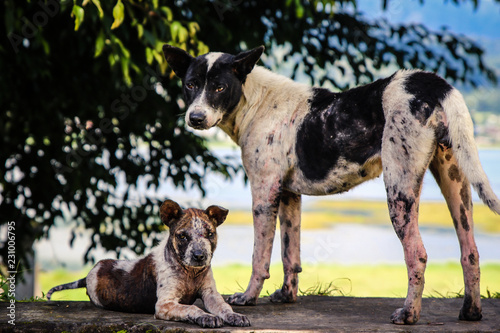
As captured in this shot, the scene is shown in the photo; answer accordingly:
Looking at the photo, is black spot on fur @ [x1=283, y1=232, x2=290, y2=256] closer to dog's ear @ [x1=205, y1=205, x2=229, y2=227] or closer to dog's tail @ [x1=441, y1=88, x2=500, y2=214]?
dog's ear @ [x1=205, y1=205, x2=229, y2=227]

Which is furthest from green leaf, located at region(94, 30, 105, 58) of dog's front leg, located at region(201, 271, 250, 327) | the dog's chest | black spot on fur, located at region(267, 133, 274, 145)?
dog's front leg, located at region(201, 271, 250, 327)

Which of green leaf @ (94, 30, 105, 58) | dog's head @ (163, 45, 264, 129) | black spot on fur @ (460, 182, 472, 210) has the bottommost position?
black spot on fur @ (460, 182, 472, 210)

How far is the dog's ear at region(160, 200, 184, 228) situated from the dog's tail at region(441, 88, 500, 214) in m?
2.06

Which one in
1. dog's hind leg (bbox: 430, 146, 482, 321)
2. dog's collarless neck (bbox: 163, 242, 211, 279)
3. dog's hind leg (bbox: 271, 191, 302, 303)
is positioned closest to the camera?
dog's collarless neck (bbox: 163, 242, 211, 279)

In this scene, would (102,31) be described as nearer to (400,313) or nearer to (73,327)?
(73,327)

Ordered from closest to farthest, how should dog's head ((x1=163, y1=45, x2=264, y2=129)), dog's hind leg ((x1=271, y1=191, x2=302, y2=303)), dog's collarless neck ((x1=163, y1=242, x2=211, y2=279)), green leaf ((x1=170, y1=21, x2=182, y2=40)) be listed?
dog's collarless neck ((x1=163, y1=242, x2=211, y2=279)) < dog's head ((x1=163, y1=45, x2=264, y2=129)) < dog's hind leg ((x1=271, y1=191, x2=302, y2=303)) < green leaf ((x1=170, y1=21, x2=182, y2=40))

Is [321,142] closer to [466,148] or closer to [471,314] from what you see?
[466,148]

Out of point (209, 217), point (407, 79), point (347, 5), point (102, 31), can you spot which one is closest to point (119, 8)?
point (102, 31)

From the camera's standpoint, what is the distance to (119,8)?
593 cm

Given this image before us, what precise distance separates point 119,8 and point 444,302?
4.16m

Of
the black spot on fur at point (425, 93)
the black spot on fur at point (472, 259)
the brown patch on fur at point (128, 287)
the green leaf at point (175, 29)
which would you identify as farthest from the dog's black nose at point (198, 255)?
the green leaf at point (175, 29)

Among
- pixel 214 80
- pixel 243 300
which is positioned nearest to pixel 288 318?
pixel 243 300

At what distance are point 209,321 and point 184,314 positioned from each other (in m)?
0.24

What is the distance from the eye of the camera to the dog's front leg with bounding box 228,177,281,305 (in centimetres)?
516
